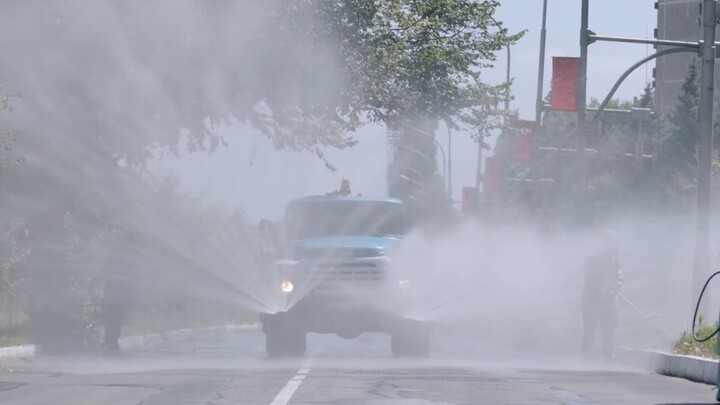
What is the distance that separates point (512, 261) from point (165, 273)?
48.4ft

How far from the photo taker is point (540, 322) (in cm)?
2877

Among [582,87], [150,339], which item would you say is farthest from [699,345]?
[150,339]

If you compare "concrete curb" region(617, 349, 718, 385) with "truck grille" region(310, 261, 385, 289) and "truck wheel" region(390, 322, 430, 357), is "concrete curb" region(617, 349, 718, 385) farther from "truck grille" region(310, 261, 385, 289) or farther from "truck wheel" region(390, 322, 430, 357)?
"truck grille" region(310, 261, 385, 289)

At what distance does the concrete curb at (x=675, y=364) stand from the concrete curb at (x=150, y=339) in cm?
921

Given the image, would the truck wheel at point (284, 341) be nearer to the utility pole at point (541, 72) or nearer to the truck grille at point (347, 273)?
the truck grille at point (347, 273)

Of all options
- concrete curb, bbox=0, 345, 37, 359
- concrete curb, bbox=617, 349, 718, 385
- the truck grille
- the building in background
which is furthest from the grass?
the building in background

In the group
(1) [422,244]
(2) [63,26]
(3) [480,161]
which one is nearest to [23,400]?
(1) [422,244]

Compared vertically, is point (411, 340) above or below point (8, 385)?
above

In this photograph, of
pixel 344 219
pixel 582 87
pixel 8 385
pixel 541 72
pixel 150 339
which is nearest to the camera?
pixel 8 385

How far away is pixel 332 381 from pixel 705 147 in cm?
900

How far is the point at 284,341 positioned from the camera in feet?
66.3

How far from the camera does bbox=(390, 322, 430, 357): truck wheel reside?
65.8 feet

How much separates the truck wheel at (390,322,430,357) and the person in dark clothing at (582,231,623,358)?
269 centimetres

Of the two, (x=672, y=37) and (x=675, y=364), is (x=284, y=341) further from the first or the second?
(x=672, y=37)
